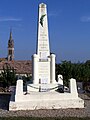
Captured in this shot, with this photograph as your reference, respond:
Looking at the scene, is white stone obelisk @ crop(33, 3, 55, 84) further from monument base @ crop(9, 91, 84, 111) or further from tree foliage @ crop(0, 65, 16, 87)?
tree foliage @ crop(0, 65, 16, 87)

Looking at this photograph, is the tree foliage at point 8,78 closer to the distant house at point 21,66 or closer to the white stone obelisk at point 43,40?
the white stone obelisk at point 43,40

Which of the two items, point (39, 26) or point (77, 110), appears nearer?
point (77, 110)

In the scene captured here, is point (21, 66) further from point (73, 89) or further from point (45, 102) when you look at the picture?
point (45, 102)

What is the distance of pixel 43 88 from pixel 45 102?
2024 mm

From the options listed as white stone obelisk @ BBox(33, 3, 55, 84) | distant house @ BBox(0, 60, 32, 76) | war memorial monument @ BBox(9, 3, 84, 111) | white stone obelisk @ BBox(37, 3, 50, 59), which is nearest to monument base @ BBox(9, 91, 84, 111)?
war memorial monument @ BBox(9, 3, 84, 111)

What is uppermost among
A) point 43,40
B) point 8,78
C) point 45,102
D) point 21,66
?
point 21,66

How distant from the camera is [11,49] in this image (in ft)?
313

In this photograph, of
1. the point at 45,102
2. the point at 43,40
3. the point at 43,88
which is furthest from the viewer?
the point at 43,40

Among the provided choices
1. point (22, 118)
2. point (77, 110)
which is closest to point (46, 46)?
point (77, 110)

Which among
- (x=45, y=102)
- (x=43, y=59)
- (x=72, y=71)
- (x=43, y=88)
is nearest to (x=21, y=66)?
(x=72, y=71)

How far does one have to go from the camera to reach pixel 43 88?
642 inches

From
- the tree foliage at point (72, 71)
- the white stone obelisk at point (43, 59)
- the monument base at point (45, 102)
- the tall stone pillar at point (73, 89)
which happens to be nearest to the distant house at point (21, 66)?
the tree foliage at point (72, 71)

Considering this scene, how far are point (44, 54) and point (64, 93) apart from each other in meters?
3.30

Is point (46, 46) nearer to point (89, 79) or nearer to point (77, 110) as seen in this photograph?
point (77, 110)
